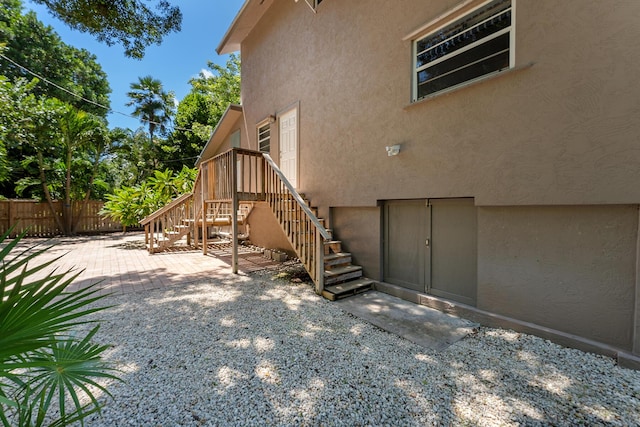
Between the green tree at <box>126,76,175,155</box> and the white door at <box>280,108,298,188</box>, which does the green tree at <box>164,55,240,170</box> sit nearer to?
the green tree at <box>126,76,175,155</box>

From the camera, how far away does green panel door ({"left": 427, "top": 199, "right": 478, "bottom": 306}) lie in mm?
4145

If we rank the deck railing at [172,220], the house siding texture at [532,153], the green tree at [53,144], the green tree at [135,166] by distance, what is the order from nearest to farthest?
the house siding texture at [532,153]
the deck railing at [172,220]
the green tree at [53,144]
the green tree at [135,166]

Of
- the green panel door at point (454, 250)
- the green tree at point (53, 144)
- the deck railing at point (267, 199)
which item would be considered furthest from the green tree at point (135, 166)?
the green panel door at point (454, 250)

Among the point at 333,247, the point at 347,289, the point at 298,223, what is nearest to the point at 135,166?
the point at 298,223

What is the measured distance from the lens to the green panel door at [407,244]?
473 cm

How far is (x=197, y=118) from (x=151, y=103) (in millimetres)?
3977

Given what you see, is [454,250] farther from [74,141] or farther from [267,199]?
[74,141]

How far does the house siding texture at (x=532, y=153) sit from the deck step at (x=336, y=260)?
0.31 meters

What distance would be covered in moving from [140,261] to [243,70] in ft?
24.2

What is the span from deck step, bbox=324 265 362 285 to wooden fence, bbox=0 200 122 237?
13.0 meters

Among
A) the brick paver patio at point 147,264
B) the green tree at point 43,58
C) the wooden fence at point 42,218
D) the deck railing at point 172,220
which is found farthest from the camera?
the green tree at point 43,58

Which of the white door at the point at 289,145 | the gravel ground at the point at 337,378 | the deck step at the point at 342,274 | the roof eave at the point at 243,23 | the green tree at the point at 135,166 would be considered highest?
the roof eave at the point at 243,23

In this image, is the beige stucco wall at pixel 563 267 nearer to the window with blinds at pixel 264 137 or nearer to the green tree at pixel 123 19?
the window with blinds at pixel 264 137

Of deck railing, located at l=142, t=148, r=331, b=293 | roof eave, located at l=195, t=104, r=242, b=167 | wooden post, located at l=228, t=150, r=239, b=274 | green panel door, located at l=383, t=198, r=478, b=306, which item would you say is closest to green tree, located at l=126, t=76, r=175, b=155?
roof eave, located at l=195, t=104, r=242, b=167
